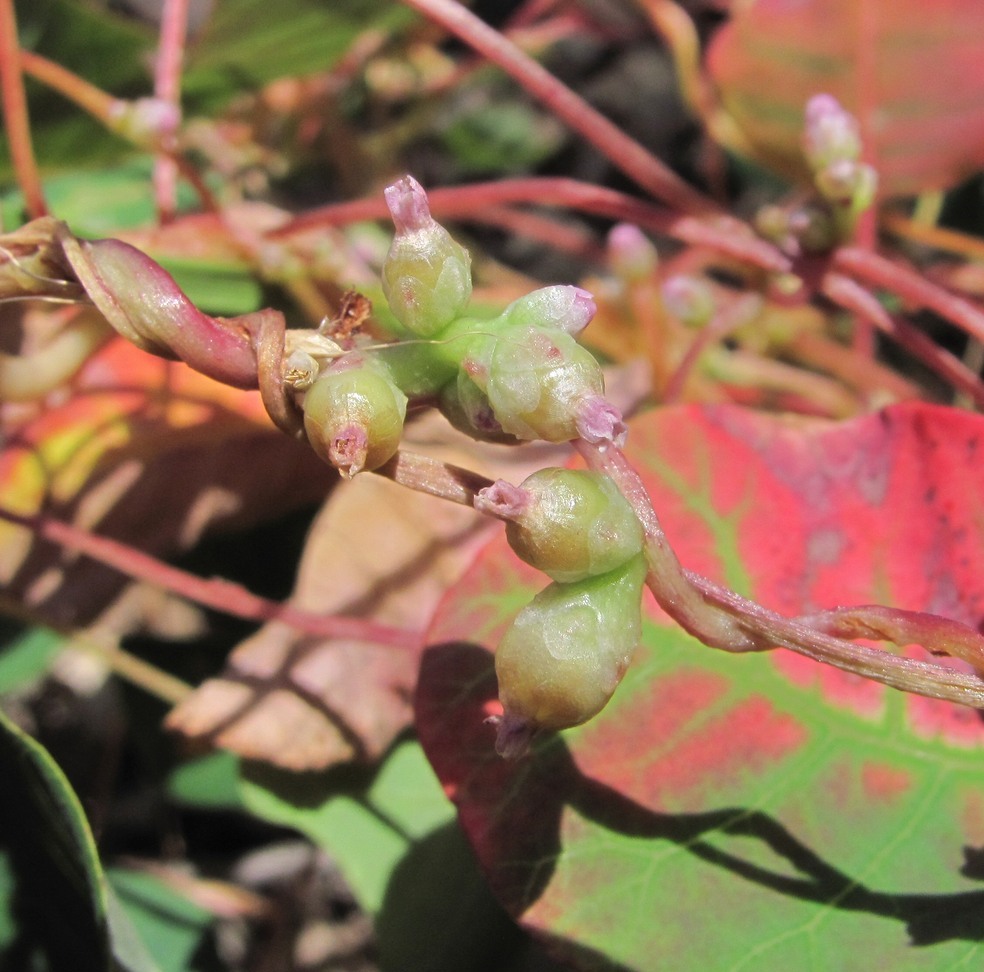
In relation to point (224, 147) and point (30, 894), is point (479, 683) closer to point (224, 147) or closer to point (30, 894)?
point (30, 894)

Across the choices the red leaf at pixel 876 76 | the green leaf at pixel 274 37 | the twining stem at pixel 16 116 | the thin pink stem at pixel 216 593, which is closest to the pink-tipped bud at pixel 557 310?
the thin pink stem at pixel 216 593

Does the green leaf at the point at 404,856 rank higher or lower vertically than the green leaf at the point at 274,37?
lower

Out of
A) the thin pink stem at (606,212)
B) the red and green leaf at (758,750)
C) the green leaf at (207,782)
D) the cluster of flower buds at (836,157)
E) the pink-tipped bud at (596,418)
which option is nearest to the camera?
the pink-tipped bud at (596,418)

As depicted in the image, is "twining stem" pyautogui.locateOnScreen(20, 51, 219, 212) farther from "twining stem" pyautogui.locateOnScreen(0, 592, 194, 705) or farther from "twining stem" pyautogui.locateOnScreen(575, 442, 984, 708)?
"twining stem" pyautogui.locateOnScreen(575, 442, 984, 708)

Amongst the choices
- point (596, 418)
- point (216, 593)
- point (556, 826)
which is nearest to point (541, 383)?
point (596, 418)

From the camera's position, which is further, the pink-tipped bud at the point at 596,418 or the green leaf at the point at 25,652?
the green leaf at the point at 25,652

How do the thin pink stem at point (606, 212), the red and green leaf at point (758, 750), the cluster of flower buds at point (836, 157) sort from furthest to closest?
the thin pink stem at point (606, 212) → the cluster of flower buds at point (836, 157) → the red and green leaf at point (758, 750)

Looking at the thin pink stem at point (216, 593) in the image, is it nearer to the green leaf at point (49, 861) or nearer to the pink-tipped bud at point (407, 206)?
the green leaf at point (49, 861)
